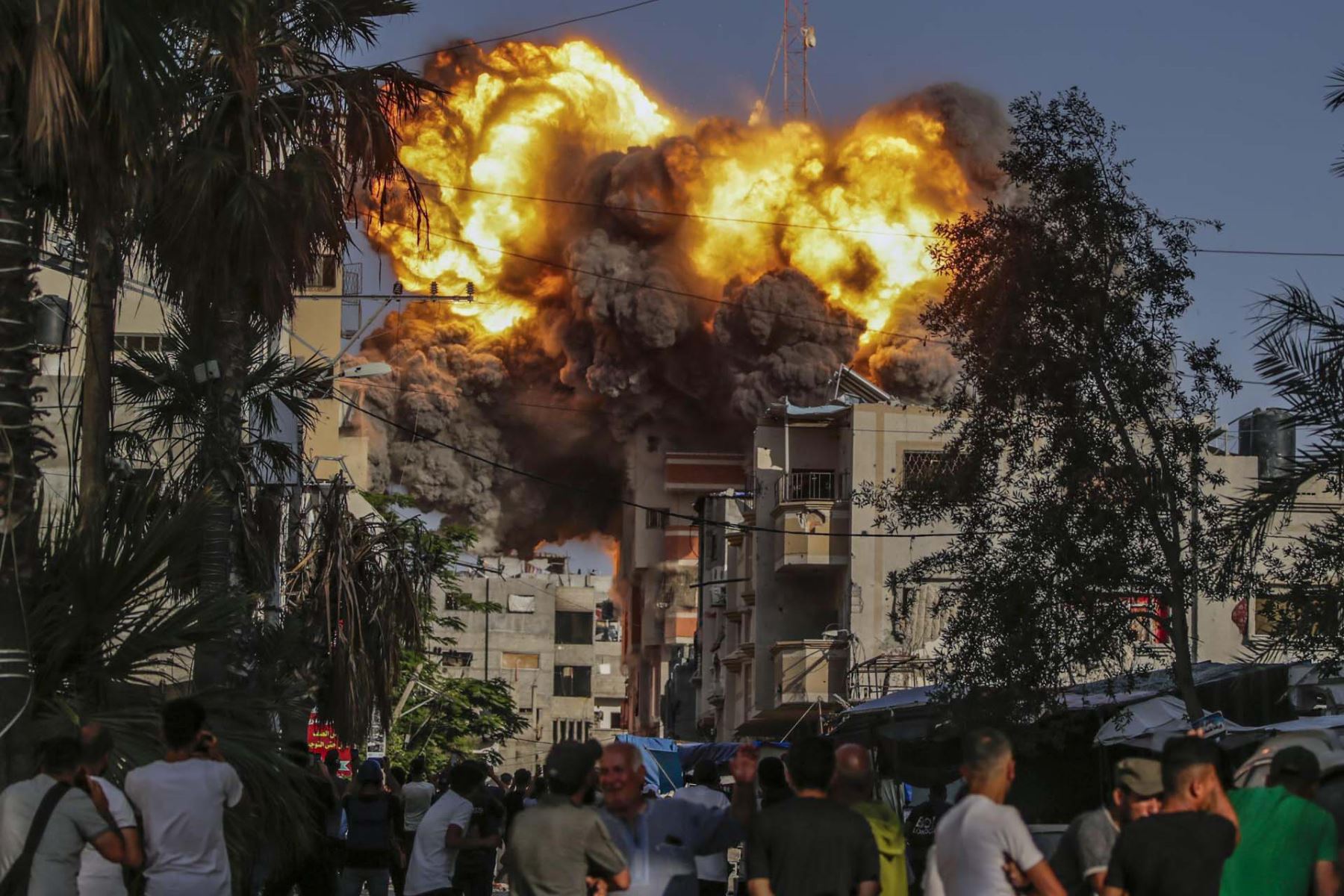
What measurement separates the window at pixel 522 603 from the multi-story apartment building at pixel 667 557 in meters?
9.67

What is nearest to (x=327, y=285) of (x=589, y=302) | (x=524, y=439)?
(x=589, y=302)

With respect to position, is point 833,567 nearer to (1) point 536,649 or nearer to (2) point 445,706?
(2) point 445,706

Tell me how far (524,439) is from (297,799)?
2755 inches

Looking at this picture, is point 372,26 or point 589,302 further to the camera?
point 589,302

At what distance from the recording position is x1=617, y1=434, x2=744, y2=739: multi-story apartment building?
260ft

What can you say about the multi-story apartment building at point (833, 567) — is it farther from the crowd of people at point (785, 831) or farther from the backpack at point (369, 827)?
the crowd of people at point (785, 831)

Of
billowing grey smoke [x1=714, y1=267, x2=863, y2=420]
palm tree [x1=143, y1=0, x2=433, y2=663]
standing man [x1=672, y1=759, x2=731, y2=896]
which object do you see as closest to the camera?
standing man [x1=672, y1=759, x2=731, y2=896]

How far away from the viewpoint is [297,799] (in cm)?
1191

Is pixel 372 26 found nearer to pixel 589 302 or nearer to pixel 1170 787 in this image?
pixel 1170 787

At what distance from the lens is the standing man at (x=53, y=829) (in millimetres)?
8352

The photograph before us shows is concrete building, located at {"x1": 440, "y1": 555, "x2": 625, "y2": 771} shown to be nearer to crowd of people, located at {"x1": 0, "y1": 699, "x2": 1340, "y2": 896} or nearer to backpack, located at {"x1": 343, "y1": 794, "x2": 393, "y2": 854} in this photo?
backpack, located at {"x1": 343, "y1": 794, "x2": 393, "y2": 854}

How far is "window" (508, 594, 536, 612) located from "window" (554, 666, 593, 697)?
12.2 feet

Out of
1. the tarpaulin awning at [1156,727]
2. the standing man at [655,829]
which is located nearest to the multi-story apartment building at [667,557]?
the tarpaulin awning at [1156,727]

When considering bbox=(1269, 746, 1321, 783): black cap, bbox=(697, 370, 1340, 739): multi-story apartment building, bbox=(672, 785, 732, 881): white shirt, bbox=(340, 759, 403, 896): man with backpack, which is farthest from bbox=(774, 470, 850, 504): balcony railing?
bbox=(1269, 746, 1321, 783): black cap
